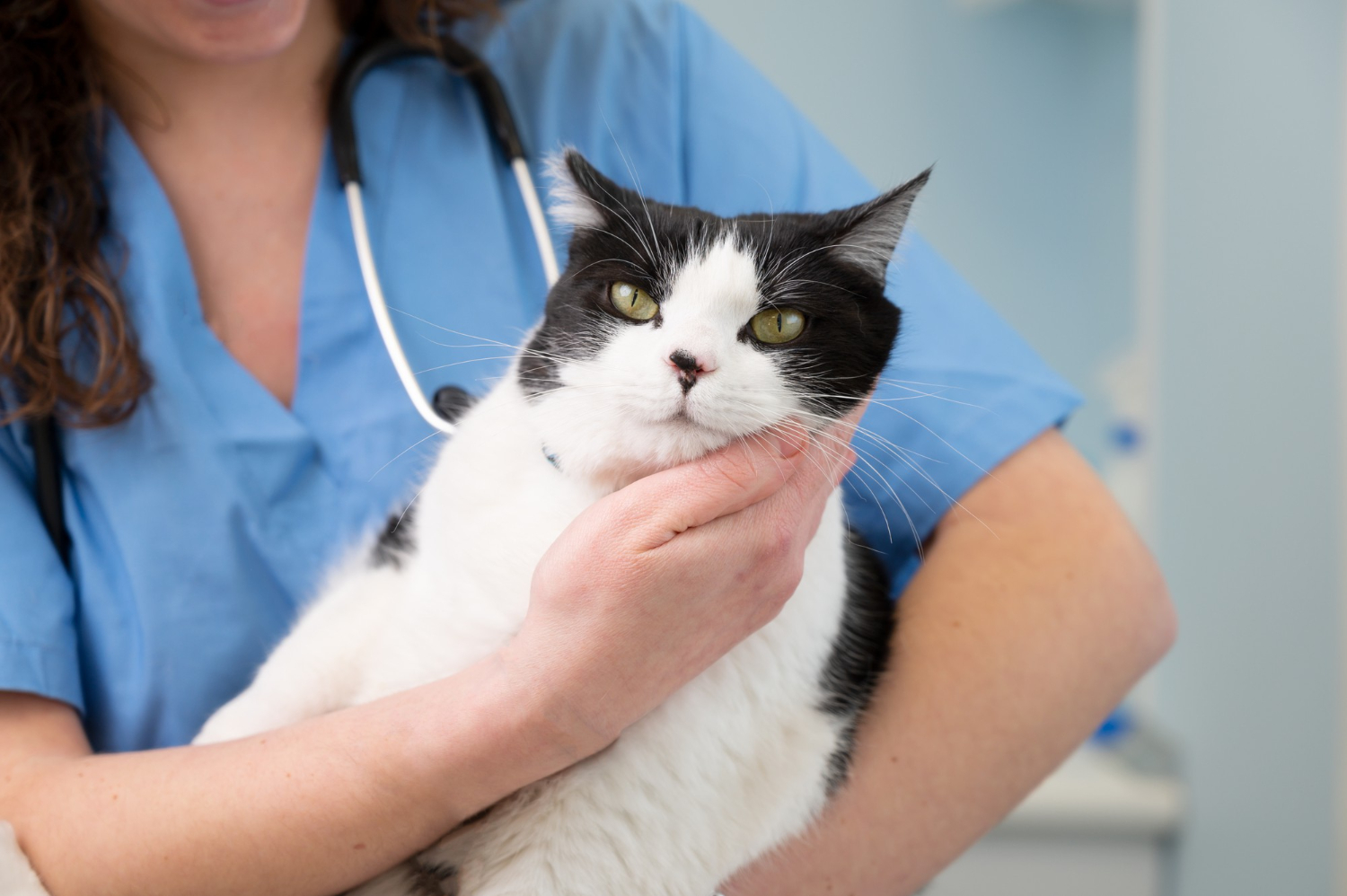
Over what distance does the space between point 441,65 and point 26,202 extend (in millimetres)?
414

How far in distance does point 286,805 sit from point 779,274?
0.50 metres

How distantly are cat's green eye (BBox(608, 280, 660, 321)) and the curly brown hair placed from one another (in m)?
0.44

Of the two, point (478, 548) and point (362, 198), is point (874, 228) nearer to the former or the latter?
point (478, 548)

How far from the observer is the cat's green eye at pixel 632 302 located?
0.65 metres

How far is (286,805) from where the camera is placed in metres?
0.67

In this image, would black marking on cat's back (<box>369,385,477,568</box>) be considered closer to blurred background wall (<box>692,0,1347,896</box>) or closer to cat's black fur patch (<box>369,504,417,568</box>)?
cat's black fur patch (<box>369,504,417,568</box>)

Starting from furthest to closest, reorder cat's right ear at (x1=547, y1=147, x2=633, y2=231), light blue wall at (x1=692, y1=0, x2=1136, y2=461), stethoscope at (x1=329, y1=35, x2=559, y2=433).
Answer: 1. light blue wall at (x1=692, y1=0, x2=1136, y2=461)
2. stethoscope at (x1=329, y1=35, x2=559, y2=433)
3. cat's right ear at (x1=547, y1=147, x2=633, y2=231)

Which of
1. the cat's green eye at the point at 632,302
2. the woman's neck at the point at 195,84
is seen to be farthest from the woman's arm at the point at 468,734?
the woman's neck at the point at 195,84

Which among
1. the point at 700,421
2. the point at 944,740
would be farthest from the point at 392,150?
the point at 944,740

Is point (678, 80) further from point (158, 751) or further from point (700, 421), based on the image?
point (158, 751)

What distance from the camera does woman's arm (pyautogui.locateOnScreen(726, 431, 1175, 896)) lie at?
756 mm

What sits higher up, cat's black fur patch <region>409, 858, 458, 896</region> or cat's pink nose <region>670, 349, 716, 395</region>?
cat's pink nose <region>670, 349, 716, 395</region>

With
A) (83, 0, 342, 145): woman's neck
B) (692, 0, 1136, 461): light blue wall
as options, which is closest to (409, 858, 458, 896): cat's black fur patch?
(83, 0, 342, 145): woman's neck

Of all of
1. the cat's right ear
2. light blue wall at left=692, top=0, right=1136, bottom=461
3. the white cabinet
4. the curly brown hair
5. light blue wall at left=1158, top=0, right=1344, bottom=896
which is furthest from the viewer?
light blue wall at left=692, top=0, right=1136, bottom=461
